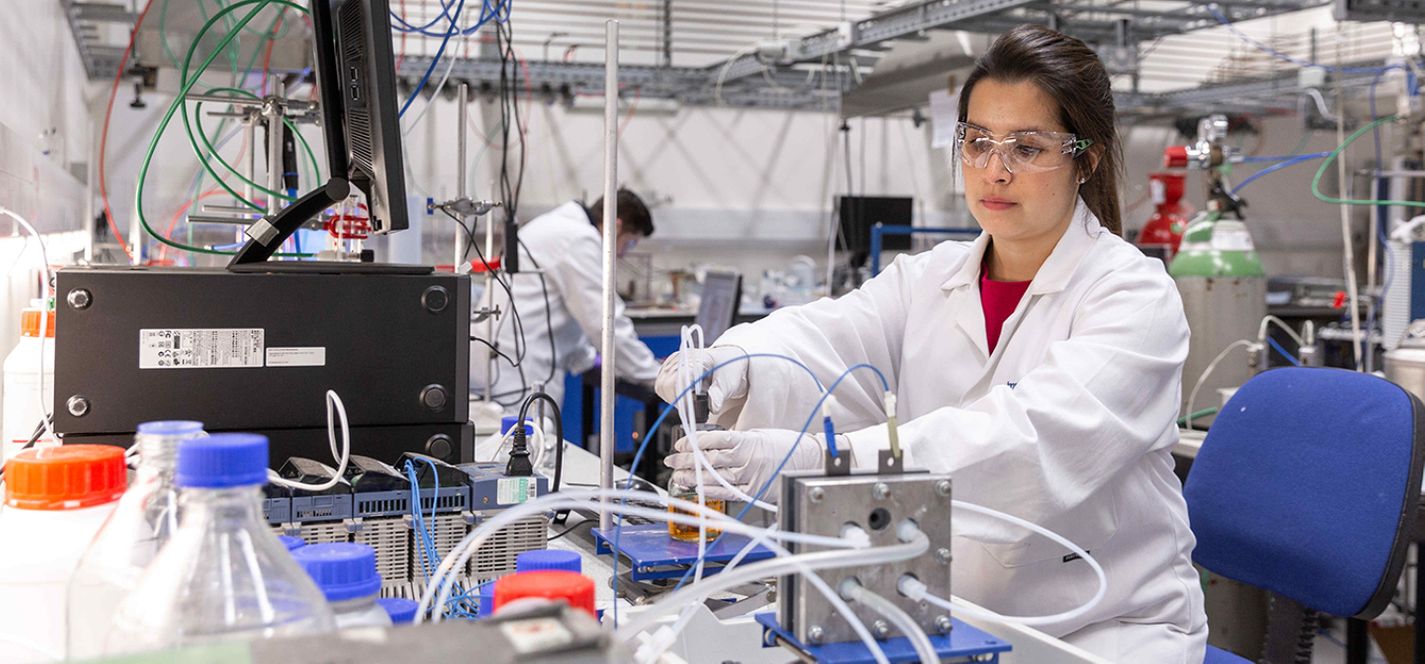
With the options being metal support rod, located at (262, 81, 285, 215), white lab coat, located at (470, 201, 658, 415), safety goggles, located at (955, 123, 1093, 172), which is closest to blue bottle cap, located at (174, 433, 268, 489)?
safety goggles, located at (955, 123, 1093, 172)

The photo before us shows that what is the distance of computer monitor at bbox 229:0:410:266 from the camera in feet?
3.79

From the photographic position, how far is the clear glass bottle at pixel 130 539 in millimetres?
644

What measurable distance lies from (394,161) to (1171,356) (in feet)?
2.78

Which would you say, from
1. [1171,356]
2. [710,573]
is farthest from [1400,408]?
[710,573]

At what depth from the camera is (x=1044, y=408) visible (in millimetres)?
1107

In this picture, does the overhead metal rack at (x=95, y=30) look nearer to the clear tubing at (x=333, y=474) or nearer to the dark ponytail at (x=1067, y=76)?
the clear tubing at (x=333, y=474)

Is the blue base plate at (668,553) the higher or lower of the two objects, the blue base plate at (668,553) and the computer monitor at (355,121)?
the lower

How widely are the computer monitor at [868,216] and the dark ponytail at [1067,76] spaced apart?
4134mm

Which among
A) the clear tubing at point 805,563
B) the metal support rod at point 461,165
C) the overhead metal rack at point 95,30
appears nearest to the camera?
the clear tubing at point 805,563

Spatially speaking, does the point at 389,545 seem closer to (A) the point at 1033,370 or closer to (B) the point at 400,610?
(B) the point at 400,610

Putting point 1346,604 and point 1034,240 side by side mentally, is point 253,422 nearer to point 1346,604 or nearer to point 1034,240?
point 1034,240

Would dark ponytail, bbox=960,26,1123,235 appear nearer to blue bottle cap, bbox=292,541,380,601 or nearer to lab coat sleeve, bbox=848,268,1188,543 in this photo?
lab coat sleeve, bbox=848,268,1188,543

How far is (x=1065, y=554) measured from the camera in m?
1.29

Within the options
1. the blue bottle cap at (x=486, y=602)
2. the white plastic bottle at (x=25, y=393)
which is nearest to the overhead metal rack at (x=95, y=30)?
the white plastic bottle at (x=25, y=393)
